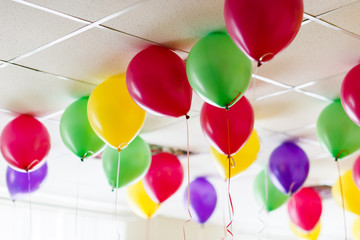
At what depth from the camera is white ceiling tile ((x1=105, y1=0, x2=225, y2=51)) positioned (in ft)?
7.03

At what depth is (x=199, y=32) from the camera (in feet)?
7.68

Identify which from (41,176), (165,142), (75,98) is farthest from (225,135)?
(41,176)

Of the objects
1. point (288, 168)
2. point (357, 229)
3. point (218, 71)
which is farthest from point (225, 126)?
point (357, 229)

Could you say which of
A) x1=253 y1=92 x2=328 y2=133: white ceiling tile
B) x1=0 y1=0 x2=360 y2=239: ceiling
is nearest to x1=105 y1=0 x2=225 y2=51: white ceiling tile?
x1=0 y1=0 x2=360 y2=239: ceiling

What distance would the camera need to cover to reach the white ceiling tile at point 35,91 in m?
2.73

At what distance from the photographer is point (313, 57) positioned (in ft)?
8.34

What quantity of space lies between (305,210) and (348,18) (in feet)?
6.38

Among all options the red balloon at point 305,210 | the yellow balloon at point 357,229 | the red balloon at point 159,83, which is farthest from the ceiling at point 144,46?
the yellow balloon at point 357,229

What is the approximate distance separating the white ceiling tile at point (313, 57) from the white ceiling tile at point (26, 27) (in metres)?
0.91

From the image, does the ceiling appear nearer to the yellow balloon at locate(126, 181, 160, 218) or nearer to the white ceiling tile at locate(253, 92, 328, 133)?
the white ceiling tile at locate(253, 92, 328, 133)

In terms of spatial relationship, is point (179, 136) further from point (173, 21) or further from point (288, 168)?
point (173, 21)

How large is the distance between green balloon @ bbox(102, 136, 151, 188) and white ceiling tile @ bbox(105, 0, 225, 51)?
32.6 inches

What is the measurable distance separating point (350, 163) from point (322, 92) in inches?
48.7

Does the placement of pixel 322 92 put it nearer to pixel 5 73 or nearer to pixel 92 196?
pixel 5 73
